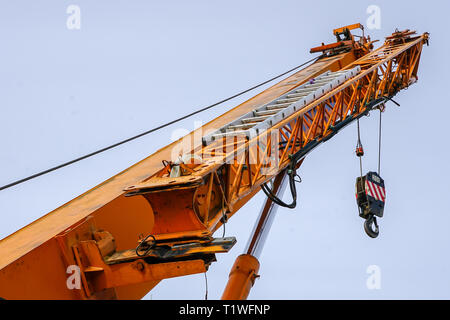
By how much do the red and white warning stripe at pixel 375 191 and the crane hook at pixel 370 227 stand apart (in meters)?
0.42

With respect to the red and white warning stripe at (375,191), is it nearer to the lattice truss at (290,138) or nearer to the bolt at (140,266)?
the lattice truss at (290,138)

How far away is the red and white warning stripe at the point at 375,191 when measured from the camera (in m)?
10.5

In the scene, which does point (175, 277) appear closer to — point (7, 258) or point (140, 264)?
point (140, 264)

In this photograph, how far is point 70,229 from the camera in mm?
6891

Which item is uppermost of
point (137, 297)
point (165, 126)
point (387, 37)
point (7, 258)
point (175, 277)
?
point (387, 37)

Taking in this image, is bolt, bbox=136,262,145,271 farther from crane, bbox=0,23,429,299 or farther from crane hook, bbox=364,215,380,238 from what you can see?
crane hook, bbox=364,215,380,238

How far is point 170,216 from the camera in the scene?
691cm

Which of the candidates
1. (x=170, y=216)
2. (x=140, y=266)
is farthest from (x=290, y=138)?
(x=140, y=266)

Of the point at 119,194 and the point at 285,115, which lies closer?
the point at 119,194

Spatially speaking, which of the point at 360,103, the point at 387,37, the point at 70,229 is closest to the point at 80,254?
the point at 70,229

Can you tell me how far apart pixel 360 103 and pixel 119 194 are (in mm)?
5980

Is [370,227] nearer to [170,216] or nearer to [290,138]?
[290,138]

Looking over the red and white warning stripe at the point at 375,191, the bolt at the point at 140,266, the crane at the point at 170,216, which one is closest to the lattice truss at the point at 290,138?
the crane at the point at 170,216
